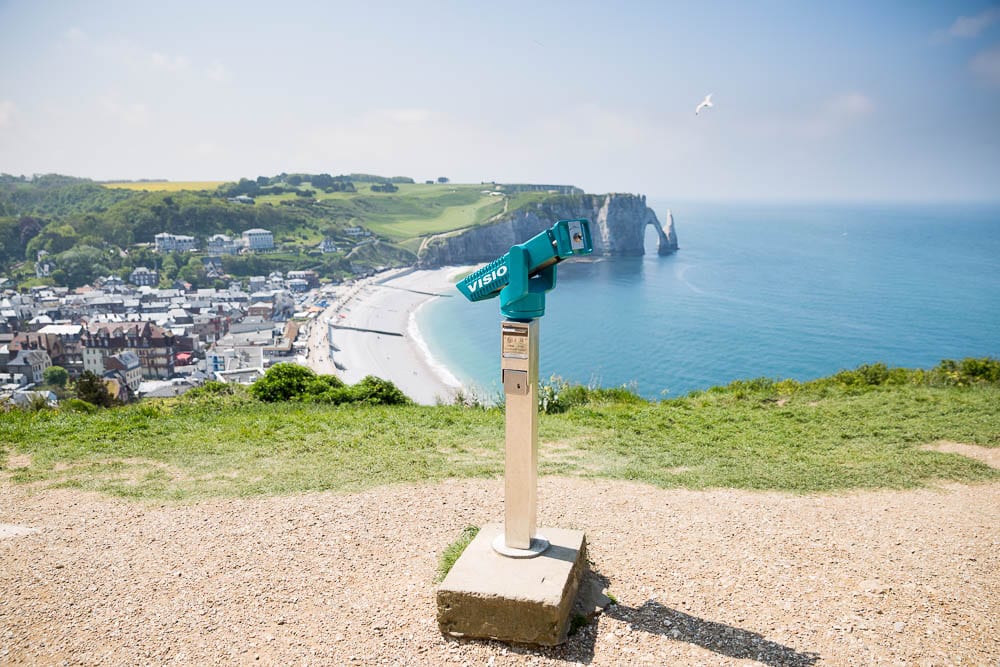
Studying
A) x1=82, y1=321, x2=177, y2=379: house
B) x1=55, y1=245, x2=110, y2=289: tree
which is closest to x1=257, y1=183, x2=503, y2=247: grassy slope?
x1=55, y1=245, x2=110, y2=289: tree

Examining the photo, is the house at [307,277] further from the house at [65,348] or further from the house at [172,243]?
the house at [65,348]

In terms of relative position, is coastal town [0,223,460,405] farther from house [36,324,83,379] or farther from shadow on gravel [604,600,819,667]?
shadow on gravel [604,600,819,667]

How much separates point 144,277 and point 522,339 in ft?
257

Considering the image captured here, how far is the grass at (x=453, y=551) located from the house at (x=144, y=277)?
76294mm

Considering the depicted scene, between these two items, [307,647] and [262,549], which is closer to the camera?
[307,647]

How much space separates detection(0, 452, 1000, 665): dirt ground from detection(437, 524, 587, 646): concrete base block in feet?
0.38

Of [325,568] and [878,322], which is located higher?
[325,568]

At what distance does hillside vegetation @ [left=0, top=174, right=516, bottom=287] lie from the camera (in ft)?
245

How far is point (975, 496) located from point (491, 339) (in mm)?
43315

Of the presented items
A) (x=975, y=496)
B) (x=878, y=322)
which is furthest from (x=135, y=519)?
(x=878, y=322)

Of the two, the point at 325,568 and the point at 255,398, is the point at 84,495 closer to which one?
the point at 325,568

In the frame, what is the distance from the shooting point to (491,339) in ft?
167

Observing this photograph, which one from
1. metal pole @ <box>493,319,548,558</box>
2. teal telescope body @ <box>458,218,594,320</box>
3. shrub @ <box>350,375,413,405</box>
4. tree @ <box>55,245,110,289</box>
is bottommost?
tree @ <box>55,245,110,289</box>

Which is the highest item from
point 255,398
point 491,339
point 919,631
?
point 919,631
